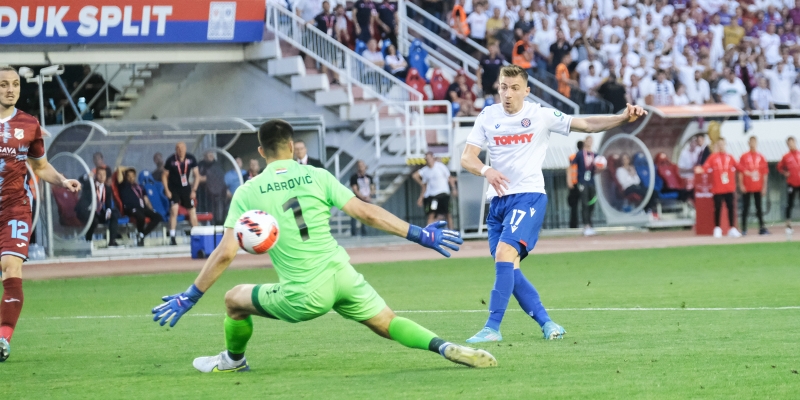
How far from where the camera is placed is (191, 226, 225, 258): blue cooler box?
75.0 feet

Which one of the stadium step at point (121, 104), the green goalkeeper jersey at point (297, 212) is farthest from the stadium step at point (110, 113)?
the green goalkeeper jersey at point (297, 212)

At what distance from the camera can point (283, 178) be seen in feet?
24.5

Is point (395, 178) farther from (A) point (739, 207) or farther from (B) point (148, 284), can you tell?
(B) point (148, 284)

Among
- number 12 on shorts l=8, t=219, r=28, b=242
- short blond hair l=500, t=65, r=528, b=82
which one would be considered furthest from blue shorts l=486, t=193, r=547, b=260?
number 12 on shorts l=8, t=219, r=28, b=242

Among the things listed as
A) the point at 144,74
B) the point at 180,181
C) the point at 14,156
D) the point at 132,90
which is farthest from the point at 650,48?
the point at 14,156

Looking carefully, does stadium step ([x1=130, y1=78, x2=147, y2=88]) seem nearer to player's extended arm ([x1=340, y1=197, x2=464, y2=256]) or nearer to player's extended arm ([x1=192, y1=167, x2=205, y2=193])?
player's extended arm ([x1=192, y1=167, x2=205, y2=193])

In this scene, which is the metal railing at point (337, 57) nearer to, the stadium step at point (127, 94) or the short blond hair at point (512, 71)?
the stadium step at point (127, 94)

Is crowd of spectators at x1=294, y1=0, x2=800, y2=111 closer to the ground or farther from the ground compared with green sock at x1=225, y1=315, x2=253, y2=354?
farther from the ground

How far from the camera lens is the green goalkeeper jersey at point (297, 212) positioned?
743 cm

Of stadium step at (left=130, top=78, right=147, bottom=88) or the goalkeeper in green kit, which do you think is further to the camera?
stadium step at (left=130, top=78, right=147, bottom=88)

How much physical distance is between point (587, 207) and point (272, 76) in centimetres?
806

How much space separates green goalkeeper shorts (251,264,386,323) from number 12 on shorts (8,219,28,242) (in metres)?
3.08

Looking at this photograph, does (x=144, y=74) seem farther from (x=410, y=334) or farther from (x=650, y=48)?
(x=410, y=334)

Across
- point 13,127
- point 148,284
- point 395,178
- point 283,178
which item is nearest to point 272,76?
point 395,178
